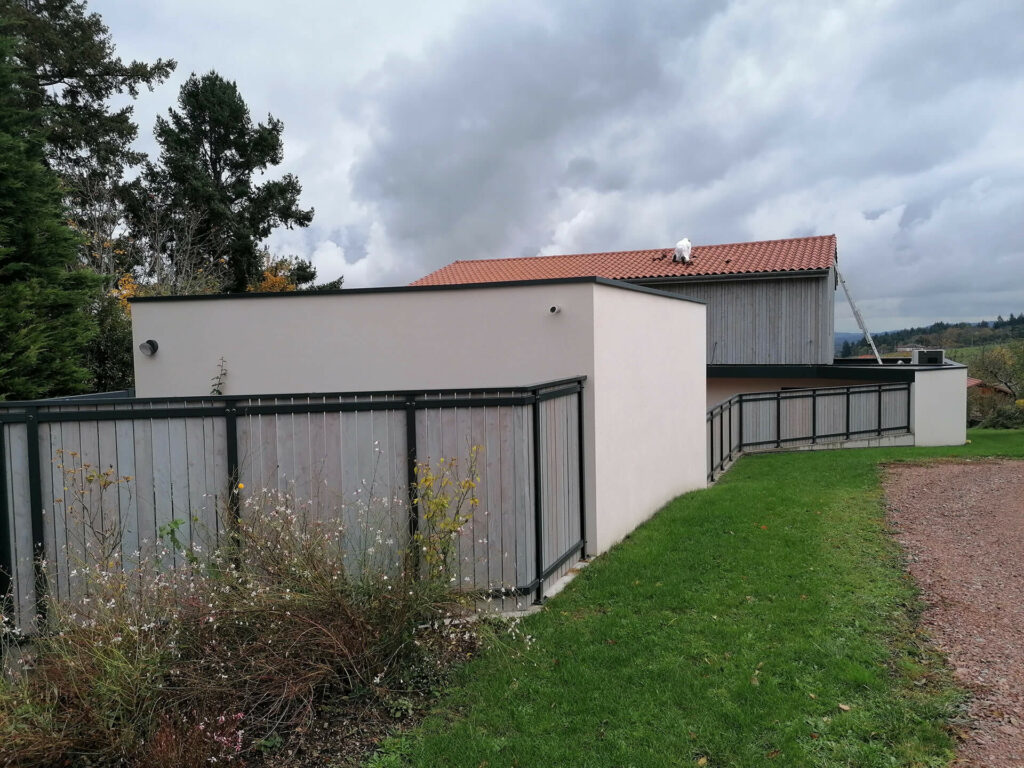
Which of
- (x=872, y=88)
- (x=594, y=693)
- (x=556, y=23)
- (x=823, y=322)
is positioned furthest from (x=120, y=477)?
(x=823, y=322)

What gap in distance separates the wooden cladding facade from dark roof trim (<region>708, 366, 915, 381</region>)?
1.26ft

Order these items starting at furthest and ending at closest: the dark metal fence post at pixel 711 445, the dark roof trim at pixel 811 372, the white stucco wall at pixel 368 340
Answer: the dark roof trim at pixel 811 372 < the dark metal fence post at pixel 711 445 < the white stucco wall at pixel 368 340

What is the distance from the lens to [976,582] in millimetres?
6066

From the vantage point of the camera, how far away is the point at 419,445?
514 cm

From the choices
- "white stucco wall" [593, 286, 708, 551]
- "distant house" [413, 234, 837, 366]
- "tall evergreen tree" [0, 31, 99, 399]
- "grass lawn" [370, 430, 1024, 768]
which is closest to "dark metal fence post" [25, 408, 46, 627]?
"grass lawn" [370, 430, 1024, 768]

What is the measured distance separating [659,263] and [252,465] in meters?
22.7

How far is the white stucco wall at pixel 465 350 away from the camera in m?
7.04

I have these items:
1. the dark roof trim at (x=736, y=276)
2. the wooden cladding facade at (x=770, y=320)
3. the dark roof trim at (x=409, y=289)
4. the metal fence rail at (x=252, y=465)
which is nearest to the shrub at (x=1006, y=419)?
the wooden cladding facade at (x=770, y=320)

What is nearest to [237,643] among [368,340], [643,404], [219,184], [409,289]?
[368,340]

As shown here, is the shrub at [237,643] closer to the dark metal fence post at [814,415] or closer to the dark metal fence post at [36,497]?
the dark metal fence post at [36,497]

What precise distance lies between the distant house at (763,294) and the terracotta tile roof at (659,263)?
3 centimetres

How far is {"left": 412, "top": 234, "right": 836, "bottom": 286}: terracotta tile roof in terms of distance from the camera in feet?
76.4

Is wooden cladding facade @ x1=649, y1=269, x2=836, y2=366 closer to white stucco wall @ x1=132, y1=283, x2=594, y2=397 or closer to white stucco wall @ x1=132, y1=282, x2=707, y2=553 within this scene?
white stucco wall @ x1=132, y1=282, x2=707, y2=553

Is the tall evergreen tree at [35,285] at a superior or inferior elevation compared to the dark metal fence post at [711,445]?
superior
